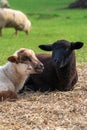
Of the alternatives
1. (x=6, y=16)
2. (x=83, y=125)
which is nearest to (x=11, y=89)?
(x=83, y=125)

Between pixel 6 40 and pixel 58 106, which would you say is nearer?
pixel 58 106

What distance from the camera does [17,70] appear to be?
992 centimetres

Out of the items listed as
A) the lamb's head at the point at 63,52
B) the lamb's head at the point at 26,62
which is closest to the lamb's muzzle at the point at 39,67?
the lamb's head at the point at 26,62

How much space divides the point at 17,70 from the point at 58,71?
1.01 m

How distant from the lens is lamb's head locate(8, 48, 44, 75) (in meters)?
9.62

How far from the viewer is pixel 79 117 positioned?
28.5 ft

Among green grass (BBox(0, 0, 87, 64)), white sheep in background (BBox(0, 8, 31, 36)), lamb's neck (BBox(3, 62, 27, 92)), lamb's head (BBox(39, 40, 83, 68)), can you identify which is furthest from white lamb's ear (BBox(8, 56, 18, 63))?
white sheep in background (BBox(0, 8, 31, 36))

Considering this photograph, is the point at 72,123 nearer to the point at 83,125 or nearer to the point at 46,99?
the point at 83,125

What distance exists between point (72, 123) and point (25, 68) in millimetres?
1858

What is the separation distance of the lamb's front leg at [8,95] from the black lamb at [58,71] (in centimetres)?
109

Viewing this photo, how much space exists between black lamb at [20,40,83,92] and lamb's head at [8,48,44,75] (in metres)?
0.66

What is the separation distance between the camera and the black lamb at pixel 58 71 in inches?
408

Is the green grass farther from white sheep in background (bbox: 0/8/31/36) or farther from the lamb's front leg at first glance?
the lamb's front leg

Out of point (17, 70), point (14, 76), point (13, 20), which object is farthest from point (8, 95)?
point (13, 20)
